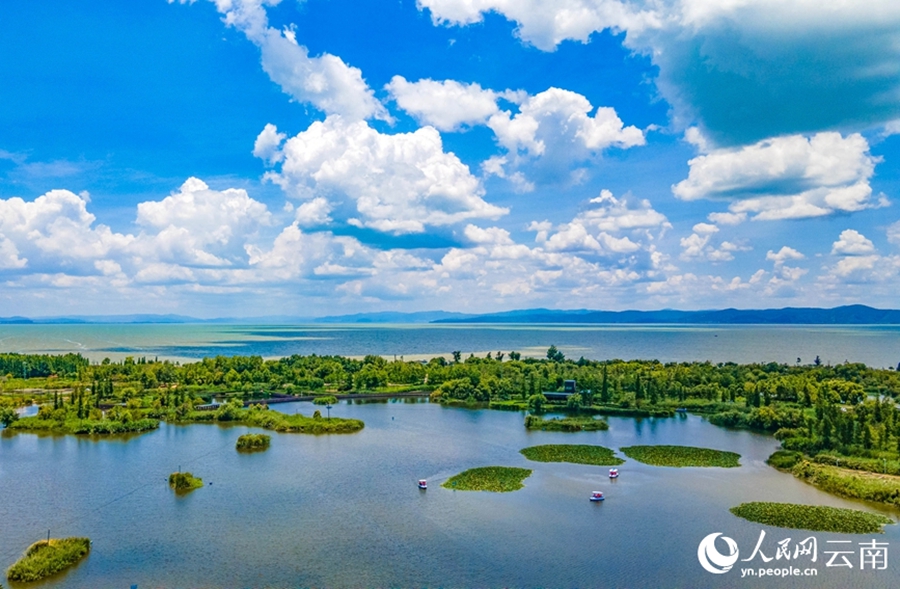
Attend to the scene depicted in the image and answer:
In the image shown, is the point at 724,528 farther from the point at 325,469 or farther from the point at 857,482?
the point at 325,469

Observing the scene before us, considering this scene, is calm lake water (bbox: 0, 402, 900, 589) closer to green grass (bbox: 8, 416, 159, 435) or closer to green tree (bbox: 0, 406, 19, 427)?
green grass (bbox: 8, 416, 159, 435)

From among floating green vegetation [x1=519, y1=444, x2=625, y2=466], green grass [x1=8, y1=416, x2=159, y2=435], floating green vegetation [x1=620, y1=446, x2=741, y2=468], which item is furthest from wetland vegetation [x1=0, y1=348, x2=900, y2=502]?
floating green vegetation [x1=519, y1=444, x2=625, y2=466]

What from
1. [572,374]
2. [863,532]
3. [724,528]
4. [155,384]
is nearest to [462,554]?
[724,528]

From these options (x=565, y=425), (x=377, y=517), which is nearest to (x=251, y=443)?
(x=377, y=517)

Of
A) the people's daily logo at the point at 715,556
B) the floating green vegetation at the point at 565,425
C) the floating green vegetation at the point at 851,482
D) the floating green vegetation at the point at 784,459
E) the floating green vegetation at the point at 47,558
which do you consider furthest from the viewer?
the floating green vegetation at the point at 565,425

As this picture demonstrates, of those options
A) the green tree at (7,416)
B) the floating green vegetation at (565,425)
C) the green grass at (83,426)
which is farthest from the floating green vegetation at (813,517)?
the green tree at (7,416)

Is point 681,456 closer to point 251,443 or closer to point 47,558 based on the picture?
point 251,443

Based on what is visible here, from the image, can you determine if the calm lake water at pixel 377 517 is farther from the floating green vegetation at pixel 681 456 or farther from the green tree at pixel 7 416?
the green tree at pixel 7 416
